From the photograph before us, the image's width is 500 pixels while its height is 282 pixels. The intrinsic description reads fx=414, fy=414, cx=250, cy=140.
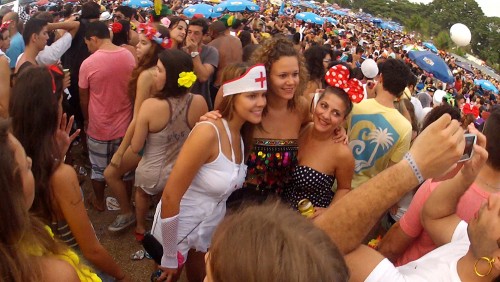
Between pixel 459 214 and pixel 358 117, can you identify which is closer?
pixel 459 214

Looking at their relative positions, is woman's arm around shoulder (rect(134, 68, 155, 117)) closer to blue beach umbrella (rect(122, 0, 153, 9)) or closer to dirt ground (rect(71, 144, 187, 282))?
dirt ground (rect(71, 144, 187, 282))

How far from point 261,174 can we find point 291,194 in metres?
0.25

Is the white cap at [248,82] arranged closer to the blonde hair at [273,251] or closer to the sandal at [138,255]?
the blonde hair at [273,251]

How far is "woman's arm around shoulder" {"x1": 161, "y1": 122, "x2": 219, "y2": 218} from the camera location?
2.23 meters

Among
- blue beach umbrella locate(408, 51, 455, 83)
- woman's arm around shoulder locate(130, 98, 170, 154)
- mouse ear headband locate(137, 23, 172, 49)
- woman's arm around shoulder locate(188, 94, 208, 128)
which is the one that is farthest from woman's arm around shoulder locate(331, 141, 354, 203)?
blue beach umbrella locate(408, 51, 455, 83)

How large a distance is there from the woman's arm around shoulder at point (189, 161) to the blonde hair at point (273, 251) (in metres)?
1.23

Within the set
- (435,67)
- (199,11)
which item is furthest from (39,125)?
(199,11)

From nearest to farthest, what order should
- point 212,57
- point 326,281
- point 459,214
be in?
1. point 326,281
2. point 459,214
3. point 212,57

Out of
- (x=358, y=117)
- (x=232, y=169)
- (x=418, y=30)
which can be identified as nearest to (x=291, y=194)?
(x=232, y=169)

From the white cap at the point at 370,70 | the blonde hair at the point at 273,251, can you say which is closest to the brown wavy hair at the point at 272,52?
the blonde hair at the point at 273,251

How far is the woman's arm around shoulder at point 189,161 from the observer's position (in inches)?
87.8

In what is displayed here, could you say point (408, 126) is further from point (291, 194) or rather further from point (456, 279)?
point (456, 279)

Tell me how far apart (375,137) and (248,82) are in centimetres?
126

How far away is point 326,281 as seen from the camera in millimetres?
932
